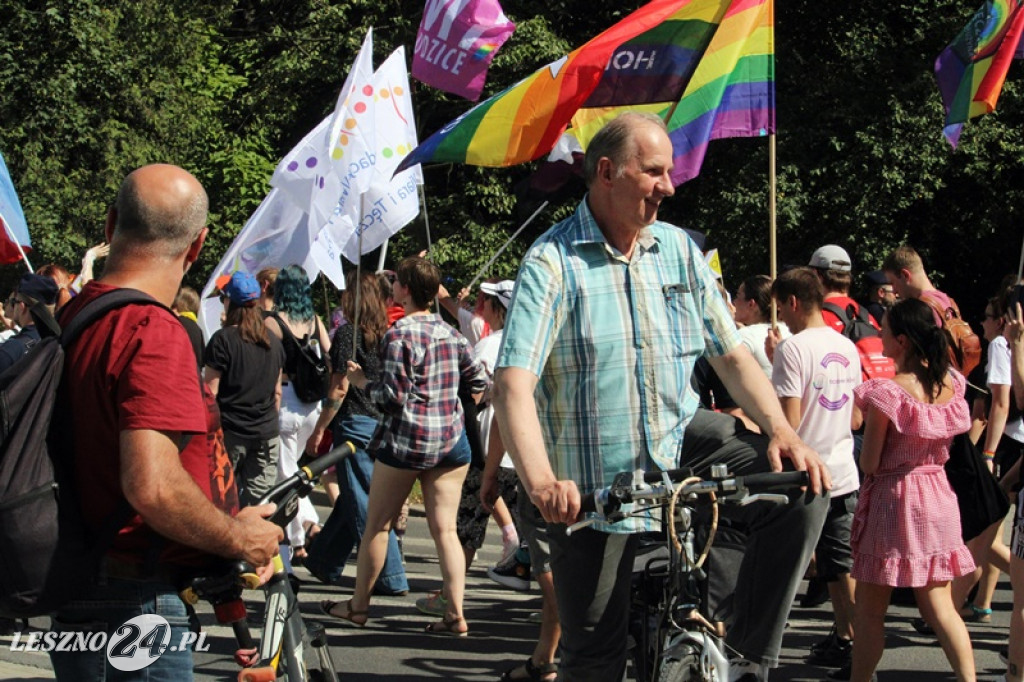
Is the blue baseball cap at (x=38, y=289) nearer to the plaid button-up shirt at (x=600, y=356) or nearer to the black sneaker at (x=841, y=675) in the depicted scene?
the plaid button-up shirt at (x=600, y=356)

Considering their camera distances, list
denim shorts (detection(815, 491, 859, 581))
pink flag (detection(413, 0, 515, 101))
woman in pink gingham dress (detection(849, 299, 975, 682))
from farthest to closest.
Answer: pink flag (detection(413, 0, 515, 101)) → denim shorts (detection(815, 491, 859, 581)) → woman in pink gingham dress (detection(849, 299, 975, 682))

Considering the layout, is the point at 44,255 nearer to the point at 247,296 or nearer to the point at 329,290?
the point at 329,290

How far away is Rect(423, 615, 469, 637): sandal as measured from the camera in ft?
23.7

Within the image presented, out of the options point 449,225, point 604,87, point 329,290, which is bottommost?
point 329,290

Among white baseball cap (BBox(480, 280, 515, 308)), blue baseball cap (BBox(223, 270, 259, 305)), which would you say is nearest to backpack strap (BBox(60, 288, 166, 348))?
blue baseball cap (BBox(223, 270, 259, 305))

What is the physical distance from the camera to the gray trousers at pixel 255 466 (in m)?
8.23

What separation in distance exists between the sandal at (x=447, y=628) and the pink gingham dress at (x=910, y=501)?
91.7 inches

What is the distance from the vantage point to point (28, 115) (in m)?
23.9

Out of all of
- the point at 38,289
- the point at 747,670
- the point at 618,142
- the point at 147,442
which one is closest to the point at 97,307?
the point at 147,442

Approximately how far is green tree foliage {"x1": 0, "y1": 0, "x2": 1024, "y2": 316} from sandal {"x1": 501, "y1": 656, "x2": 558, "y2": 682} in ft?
47.4

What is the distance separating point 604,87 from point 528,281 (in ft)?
16.7

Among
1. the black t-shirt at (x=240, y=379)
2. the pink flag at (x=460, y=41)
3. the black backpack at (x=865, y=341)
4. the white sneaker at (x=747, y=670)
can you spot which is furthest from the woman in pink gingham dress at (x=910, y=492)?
the pink flag at (x=460, y=41)

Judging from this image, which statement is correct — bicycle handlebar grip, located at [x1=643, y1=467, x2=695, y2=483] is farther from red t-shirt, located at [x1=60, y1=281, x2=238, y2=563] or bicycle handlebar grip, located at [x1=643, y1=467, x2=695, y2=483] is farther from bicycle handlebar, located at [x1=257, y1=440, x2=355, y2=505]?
red t-shirt, located at [x1=60, y1=281, x2=238, y2=563]

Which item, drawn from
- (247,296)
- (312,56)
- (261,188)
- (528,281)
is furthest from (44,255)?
(528,281)
